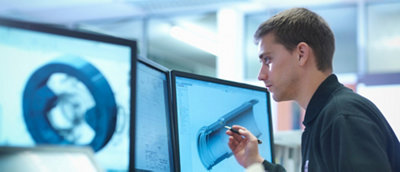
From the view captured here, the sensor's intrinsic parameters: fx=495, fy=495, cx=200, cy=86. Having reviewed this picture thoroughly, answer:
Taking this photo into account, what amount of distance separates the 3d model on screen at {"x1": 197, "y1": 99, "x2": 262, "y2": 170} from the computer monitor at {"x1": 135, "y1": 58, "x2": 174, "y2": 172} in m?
0.11

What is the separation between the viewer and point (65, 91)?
2.80 feet

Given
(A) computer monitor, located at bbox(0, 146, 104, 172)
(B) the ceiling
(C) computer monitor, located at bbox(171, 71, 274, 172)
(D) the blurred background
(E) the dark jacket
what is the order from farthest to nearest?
(B) the ceiling < (D) the blurred background < (C) computer monitor, located at bbox(171, 71, 274, 172) < (E) the dark jacket < (A) computer monitor, located at bbox(0, 146, 104, 172)

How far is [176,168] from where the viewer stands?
51.7 inches

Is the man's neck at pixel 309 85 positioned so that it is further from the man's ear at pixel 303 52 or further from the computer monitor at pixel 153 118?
the computer monitor at pixel 153 118

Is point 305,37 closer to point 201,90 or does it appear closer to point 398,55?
point 201,90

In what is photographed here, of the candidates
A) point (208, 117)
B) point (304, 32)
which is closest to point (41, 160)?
point (208, 117)

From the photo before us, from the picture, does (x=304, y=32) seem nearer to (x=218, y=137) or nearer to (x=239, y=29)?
(x=218, y=137)

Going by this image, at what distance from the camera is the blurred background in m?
4.71

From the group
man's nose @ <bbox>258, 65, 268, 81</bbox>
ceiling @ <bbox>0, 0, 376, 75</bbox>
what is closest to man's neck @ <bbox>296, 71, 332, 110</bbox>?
man's nose @ <bbox>258, 65, 268, 81</bbox>

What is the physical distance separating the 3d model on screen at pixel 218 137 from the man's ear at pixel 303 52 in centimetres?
23

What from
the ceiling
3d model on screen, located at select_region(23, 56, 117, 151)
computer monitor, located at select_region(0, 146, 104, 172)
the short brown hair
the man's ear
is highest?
the ceiling

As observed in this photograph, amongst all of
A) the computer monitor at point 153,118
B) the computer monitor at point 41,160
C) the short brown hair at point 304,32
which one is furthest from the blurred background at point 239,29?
the computer monitor at point 41,160

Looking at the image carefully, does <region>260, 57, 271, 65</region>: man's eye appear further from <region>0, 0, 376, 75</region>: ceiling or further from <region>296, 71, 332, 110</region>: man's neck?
<region>0, 0, 376, 75</region>: ceiling

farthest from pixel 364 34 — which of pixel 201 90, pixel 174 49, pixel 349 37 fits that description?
pixel 201 90
